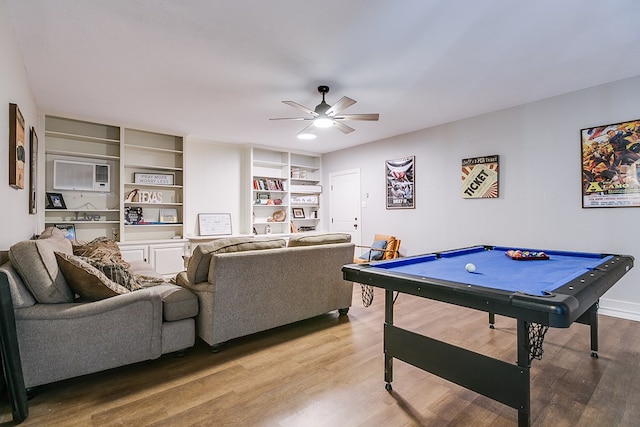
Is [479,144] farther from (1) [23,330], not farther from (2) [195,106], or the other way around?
(1) [23,330]

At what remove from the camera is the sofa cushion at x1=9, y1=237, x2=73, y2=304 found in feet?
6.05

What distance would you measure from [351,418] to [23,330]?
6.36 feet

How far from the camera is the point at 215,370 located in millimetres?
2203

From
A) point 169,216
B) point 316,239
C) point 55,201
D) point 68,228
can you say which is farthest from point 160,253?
point 316,239

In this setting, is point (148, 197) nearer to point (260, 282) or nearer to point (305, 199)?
point (305, 199)

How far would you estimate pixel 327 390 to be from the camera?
195cm

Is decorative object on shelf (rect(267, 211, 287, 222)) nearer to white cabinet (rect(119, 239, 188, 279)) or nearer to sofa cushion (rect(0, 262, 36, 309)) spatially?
white cabinet (rect(119, 239, 188, 279))

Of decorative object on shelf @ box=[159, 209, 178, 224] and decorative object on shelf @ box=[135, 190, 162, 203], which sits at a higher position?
decorative object on shelf @ box=[135, 190, 162, 203]

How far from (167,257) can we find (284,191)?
262 cm

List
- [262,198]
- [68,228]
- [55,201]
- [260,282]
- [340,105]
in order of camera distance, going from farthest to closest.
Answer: [262,198] < [68,228] < [55,201] < [340,105] < [260,282]

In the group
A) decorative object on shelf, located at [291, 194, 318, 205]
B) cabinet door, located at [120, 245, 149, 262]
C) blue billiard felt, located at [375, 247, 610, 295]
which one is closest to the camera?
blue billiard felt, located at [375, 247, 610, 295]

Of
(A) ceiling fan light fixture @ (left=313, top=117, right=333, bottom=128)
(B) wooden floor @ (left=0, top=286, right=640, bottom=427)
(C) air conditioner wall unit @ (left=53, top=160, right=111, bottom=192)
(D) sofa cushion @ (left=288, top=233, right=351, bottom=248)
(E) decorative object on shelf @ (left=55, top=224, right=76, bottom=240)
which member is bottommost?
(B) wooden floor @ (left=0, top=286, right=640, bottom=427)

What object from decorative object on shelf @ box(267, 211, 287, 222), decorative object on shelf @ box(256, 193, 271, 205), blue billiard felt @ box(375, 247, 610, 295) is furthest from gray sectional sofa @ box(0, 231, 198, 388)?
decorative object on shelf @ box(267, 211, 287, 222)

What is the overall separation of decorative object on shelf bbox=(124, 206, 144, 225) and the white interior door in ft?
12.1
